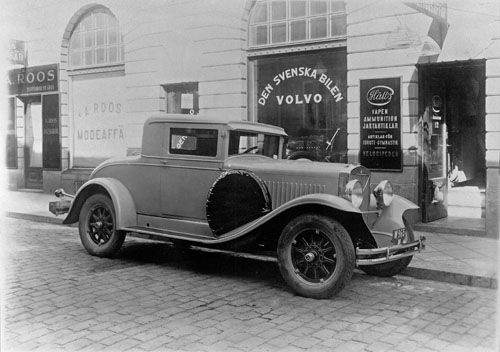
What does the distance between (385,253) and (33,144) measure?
9826 millimetres

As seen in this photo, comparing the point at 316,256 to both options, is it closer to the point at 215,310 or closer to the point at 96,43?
the point at 215,310

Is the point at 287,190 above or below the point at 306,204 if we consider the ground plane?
above

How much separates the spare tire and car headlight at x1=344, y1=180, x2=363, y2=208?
2.57 ft

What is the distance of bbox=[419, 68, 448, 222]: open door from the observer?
752 centimetres

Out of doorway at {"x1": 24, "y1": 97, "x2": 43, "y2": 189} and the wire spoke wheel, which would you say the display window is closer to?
the wire spoke wheel

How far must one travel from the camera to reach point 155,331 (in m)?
3.33

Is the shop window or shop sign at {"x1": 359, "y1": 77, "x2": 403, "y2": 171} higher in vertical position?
the shop window

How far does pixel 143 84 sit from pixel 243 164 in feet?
18.0

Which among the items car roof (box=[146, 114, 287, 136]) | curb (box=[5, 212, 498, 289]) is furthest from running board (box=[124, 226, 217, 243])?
curb (box=[5, 212, 498, 289])

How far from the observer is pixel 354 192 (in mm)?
4422

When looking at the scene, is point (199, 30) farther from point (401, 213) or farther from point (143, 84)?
point (401, 213)

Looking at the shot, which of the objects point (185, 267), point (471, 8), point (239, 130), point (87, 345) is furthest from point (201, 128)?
point (471, 8)

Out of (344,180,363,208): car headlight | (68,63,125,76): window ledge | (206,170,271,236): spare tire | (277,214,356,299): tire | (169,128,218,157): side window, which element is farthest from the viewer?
(68,63,125,76): window ledge

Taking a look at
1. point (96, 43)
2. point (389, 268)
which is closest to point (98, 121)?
point (96, 43)
